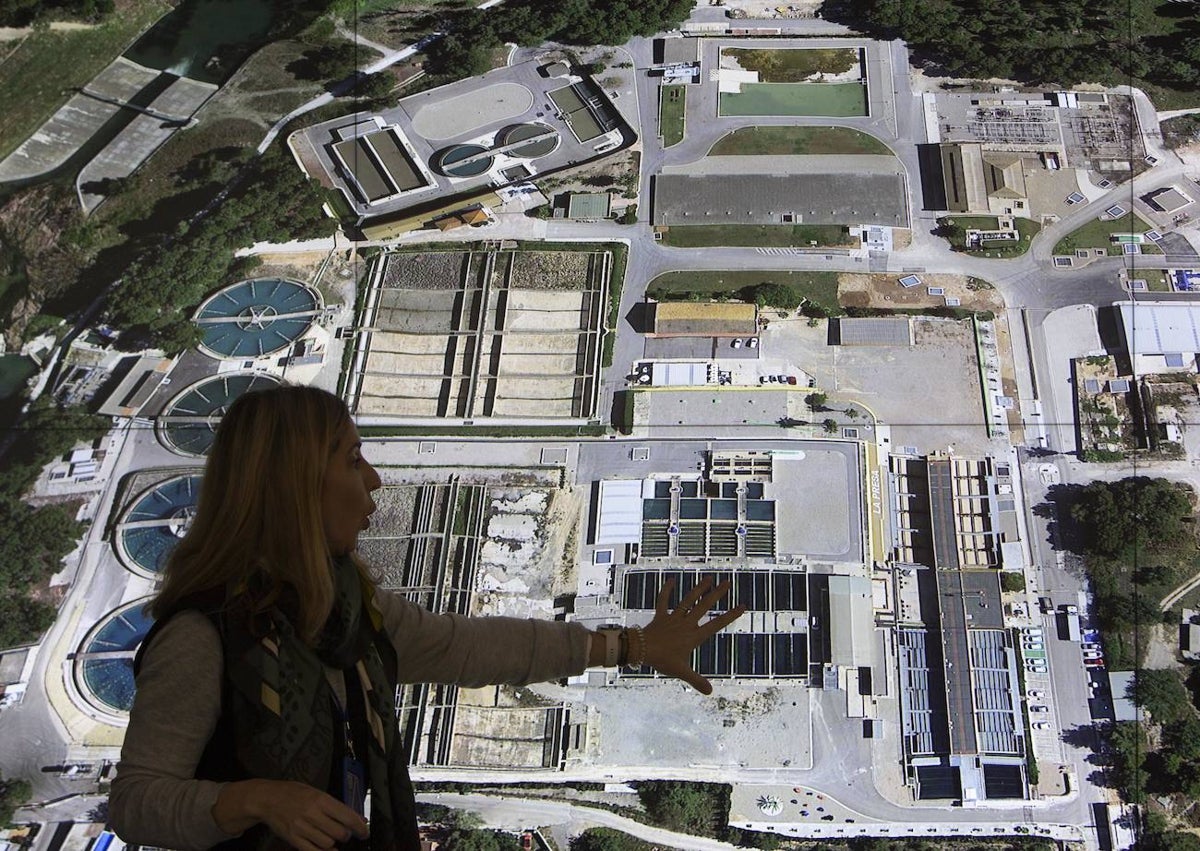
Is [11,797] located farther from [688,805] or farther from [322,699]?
[322,699]

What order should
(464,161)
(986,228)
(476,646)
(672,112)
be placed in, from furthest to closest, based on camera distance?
1. (672,112)
2. (464,161)
3. (986,228)
4. (476,646)

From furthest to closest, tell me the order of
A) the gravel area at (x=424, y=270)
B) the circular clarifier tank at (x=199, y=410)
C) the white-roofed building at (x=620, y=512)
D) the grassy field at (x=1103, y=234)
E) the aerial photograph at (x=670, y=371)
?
the gravel area at (x=424, y=270)
the grassy field at (x=1103, y=234)
the circular clarifier tank at (x=199, y=410)
the white-roofed building at (x=620, y=512)
the aerial photograph at (x=670, y=371)

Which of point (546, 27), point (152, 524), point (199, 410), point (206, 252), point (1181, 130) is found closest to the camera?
point (152, 524)

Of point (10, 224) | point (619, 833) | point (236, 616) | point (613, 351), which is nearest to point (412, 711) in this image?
point (619, 833)

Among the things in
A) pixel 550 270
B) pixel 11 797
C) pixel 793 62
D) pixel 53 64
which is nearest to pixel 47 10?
pixel 53 64

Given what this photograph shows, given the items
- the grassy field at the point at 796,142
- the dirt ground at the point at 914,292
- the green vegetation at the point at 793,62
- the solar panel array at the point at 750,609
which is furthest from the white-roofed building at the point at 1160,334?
the green vegetation at the point at 793,62

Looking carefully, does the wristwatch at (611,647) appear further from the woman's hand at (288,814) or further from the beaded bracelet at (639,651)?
the woman's hand at (288,814)

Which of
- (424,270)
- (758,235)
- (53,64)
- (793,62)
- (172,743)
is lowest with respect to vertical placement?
(172,743)
